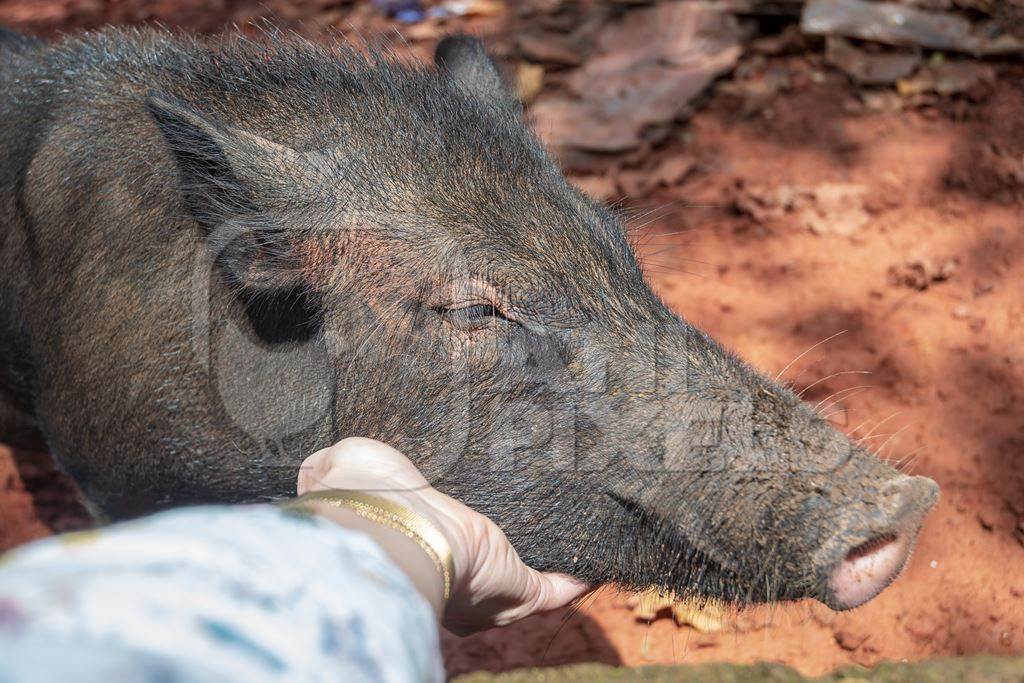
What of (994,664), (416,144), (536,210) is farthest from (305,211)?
→ (994,664)

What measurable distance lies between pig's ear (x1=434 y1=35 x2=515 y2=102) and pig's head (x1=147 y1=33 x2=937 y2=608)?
20.2 inches

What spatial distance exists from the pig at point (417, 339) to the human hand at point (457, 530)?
0.71ft

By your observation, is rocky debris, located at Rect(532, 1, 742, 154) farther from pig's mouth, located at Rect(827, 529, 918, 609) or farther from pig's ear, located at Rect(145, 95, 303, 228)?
pig's mouth, located at Rect(827, 529, 918, 609)

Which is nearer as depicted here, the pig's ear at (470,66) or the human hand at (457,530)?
the human hand at (457,530)

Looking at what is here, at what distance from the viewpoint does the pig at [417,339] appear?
2.00 metres

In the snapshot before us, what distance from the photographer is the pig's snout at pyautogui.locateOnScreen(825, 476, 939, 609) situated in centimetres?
187

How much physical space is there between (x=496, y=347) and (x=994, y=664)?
1176 millimetres

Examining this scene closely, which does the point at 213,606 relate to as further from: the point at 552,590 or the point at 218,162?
the point at 218,162

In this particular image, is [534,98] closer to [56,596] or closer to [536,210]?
[536,210]

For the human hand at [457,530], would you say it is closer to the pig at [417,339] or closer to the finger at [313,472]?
the finger at [313,472]

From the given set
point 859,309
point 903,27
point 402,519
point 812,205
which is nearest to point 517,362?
point 402,519

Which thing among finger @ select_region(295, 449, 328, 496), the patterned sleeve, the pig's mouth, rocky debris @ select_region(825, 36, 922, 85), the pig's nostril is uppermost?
the patterned sleeve

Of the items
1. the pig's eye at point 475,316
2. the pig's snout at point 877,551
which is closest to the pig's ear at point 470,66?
the pig's eye at point 475,316

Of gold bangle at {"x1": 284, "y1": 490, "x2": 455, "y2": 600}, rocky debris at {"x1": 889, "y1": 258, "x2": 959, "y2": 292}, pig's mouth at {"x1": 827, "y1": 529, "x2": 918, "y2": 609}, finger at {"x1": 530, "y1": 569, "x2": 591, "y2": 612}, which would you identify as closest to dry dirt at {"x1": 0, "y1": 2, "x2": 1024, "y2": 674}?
rocky debris at {"x1": 889, "y1": 258, "x2": 959, "y2": 292}
